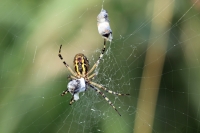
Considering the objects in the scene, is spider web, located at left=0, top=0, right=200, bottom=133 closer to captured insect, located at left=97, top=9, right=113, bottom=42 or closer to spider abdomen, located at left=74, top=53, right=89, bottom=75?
spider abdomen, located at left=74, top=53, right=89, bottom=75

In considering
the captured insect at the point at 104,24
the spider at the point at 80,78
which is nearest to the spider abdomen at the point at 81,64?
the spider at the point at 80,78

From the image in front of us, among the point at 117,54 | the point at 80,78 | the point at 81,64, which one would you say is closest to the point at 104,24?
the point at 117,54

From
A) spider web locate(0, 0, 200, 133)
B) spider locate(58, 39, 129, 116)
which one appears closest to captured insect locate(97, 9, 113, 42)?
spider web locate(0, 0, 200, 133)

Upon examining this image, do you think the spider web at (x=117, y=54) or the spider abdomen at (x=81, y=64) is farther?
the spider abdomen at (x=81, y=64)

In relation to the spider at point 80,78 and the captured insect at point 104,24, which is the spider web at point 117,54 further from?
the captured insect at point 104,24

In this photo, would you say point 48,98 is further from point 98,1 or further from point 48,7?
point 98,1

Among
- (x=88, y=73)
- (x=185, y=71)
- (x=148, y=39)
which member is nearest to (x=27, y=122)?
(x=88, y=73)

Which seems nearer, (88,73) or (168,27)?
(168,27)

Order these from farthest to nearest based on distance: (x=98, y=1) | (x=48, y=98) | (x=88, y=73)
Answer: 1. (x=88, y=73)
2. (x=98, y=1)
3. (x=48, y=98)
